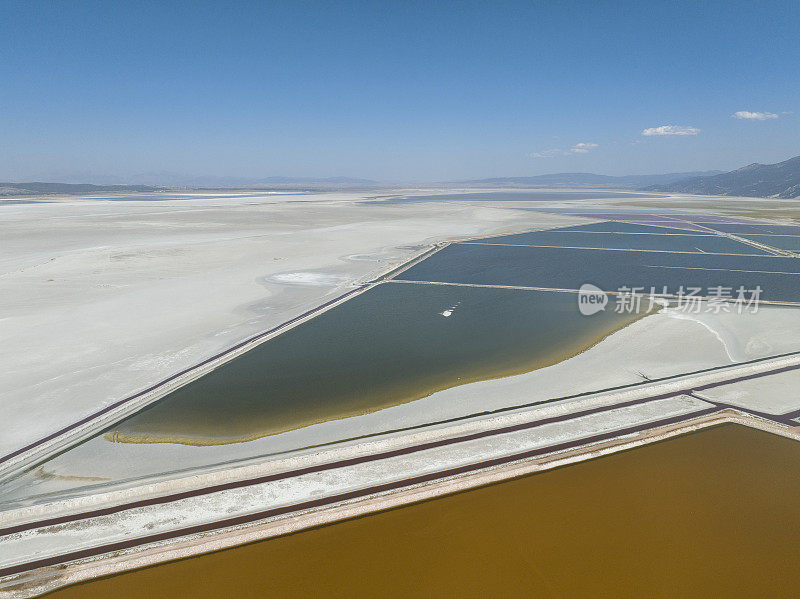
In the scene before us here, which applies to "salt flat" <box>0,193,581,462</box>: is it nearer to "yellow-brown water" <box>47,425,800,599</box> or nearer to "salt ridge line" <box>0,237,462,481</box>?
"salt ridge line" <box>0,237,462,481</box>

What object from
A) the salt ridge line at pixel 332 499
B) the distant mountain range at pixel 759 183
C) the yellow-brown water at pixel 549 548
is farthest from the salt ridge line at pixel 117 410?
the distant mountain range at pixel 759 183

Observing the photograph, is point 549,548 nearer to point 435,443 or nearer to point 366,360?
point 435,443

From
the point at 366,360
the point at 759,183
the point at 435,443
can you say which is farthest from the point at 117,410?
the point at 759,183

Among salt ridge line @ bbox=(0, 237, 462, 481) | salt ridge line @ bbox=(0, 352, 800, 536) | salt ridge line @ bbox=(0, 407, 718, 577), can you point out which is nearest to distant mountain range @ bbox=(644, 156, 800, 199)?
salt ridge line @ bbox=(0, 352, 800, 536)

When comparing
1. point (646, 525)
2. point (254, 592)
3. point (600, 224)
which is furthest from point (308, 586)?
point (600, 224)

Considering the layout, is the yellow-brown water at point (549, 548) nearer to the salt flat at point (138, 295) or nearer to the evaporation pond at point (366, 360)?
the evaporation pond at point (366, 360)

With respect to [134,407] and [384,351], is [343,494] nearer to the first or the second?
[134,407]
